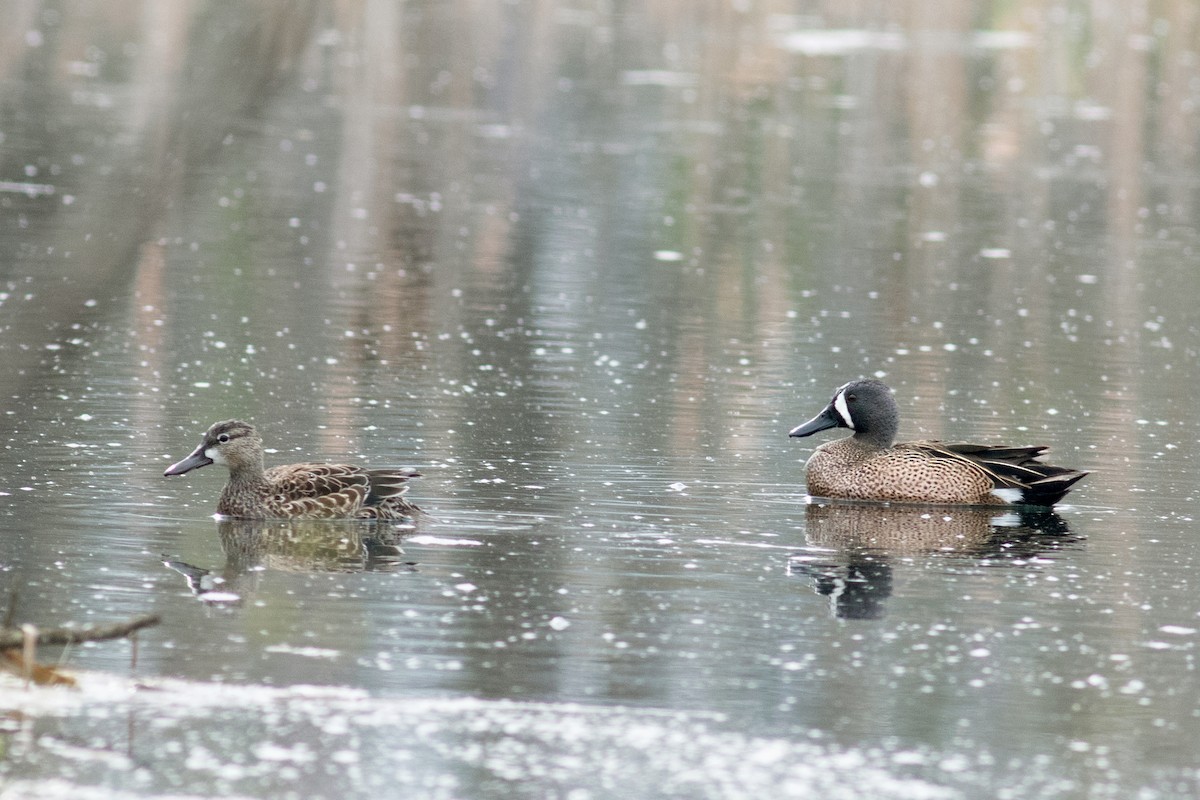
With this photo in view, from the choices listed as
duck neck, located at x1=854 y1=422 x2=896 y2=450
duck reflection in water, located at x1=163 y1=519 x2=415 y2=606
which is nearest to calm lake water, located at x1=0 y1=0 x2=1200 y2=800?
duck reflection in water, located at x1=163 y1=519 x2=415 y2=606

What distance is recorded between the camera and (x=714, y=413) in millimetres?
15023

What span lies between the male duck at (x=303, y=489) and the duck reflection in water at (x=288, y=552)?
0.23 ft

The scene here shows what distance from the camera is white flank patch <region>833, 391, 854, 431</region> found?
1305 cm

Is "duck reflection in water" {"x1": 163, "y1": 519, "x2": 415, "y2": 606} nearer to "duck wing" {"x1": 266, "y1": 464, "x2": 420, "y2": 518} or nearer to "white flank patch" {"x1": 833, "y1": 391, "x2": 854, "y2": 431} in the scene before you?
"duck wing" {"x1": 266, "y1": 464, "x2": 420, "y2": 518}

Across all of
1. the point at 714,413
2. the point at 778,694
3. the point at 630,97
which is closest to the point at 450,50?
the point at 630,97

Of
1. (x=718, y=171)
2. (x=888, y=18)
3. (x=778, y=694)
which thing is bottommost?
(x=778, y=694)

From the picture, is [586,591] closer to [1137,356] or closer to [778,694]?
[778,694]

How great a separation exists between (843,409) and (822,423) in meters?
0.22

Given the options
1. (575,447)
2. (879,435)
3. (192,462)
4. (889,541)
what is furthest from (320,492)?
(879,435)

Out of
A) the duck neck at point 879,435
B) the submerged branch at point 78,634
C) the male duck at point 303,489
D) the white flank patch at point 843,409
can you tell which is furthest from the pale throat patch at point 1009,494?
the submerged branch at point 78,634

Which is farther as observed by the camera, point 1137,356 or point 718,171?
point 718,171

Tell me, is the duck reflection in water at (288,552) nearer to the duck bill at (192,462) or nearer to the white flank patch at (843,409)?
the duck bill at (192,462)

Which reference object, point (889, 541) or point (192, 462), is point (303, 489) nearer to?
point (192, 462)

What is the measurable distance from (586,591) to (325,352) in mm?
7519
